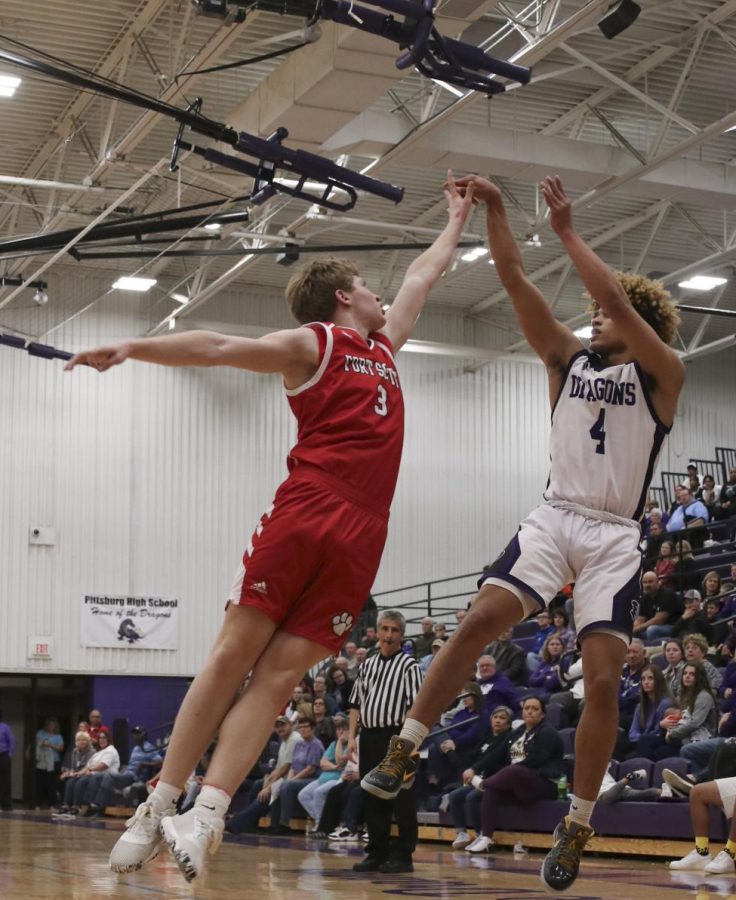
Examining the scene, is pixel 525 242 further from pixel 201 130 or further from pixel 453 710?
pixel 201 130

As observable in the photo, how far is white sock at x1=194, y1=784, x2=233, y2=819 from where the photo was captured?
13.7 feet

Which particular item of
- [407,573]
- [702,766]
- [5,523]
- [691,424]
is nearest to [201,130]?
[702,766]

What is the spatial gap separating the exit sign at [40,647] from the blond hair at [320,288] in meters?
21.4

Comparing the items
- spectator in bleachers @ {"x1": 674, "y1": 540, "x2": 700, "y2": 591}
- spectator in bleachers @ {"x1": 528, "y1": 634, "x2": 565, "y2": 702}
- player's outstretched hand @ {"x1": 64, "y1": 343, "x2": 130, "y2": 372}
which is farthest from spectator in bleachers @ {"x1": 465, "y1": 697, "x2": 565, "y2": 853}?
player's outstretched hand @ {"x1": 64, "y1": 343, "x2": 130, "y2": 372}

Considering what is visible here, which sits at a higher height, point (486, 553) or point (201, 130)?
point (201, 130)

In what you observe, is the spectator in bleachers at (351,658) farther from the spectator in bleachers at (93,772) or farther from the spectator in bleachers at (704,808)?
the spectator in bleachers at (704,808)

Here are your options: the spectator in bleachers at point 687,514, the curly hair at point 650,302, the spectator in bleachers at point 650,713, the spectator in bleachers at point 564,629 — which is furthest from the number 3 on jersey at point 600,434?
the spectator in bleachers at point 687,514

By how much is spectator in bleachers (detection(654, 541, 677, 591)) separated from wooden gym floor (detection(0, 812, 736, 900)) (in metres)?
6.73

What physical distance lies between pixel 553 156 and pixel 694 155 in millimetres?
3702

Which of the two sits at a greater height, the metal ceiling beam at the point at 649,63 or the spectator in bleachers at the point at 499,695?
the metal ceiling beam at the point at 649,63

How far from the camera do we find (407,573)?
90.7ft

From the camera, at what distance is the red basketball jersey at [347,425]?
4500 millimetres

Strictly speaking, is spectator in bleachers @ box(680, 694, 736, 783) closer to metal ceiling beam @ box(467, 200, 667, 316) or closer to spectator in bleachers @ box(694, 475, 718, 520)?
spectator in bleachers @ box(694, 475, 718, 520)

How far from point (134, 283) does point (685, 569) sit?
463 inches
